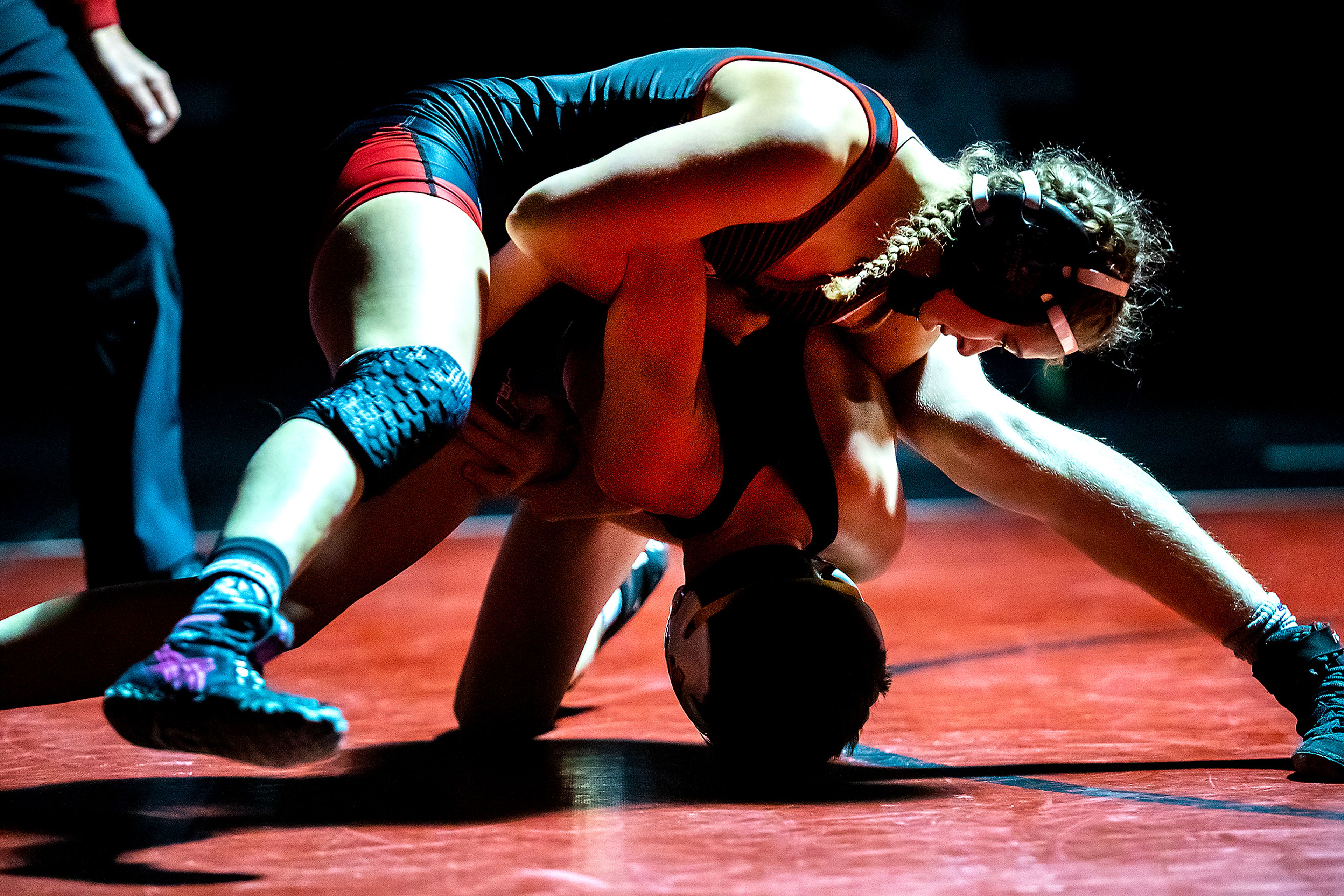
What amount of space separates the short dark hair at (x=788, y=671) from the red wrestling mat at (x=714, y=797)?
0.05 meters

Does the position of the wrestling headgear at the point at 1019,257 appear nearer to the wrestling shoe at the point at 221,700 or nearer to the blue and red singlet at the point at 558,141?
the blue and red singlet at the point at 558,141

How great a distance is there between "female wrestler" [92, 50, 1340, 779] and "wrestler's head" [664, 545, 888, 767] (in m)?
0.18

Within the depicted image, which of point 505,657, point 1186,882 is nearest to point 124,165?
point 505,657

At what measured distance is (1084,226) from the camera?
1.84m

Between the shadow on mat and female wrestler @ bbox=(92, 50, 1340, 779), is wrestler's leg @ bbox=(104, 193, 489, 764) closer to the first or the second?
female wrestler @ bbox=(92, 50, 1340, 779)

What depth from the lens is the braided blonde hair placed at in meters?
1.84

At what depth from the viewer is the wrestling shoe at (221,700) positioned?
1117mm

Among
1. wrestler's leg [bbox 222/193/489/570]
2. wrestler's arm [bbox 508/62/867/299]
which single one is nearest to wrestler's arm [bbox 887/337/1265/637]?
wrestler's arm [bbox 508/62/867/299]

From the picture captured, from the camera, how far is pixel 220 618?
1.18m

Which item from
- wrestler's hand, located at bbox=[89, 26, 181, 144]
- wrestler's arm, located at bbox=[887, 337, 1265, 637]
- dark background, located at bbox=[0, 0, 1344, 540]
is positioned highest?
dark background, located at bbox=[0, 0, 1344, 540]

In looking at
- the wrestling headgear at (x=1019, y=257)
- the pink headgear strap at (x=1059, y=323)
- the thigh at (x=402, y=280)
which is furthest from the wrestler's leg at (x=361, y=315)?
the pink headgear strap at (x=1059, y=323)

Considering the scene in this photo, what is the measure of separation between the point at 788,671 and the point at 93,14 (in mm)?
1525

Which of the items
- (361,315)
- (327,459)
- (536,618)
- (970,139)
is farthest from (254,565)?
(970,139)

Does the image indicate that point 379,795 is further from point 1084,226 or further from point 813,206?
point 1084,226
